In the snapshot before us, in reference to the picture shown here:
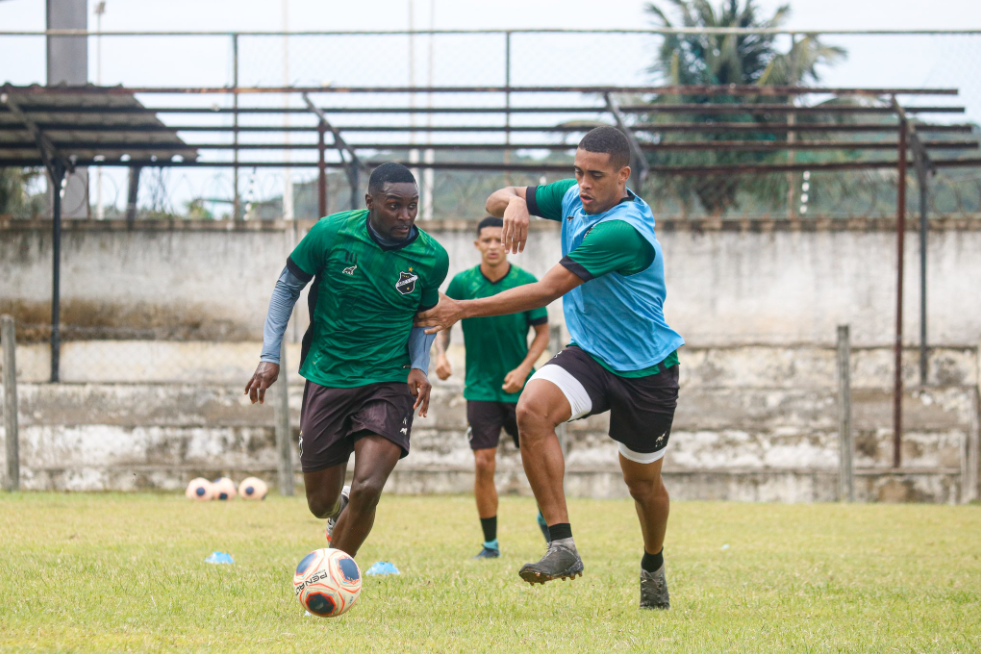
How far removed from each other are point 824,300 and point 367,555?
376 inches

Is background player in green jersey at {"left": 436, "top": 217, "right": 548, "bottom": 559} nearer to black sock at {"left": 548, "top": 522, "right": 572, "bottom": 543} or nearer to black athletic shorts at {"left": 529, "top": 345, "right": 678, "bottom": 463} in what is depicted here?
black athletic shorts at {"left": 529, "top": 345, "right": 678, "bottom": 463}

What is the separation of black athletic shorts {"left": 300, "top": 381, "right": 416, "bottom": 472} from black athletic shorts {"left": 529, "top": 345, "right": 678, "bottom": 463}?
2.63 feet

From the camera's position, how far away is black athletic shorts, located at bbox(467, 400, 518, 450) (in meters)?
8.20

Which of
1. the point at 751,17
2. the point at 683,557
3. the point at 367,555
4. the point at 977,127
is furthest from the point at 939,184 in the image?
the point at 751,17

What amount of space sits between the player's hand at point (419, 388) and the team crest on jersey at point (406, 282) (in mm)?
423

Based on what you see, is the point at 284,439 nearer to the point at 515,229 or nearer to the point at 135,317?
the point at 135,317

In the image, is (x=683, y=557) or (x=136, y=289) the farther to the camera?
(x=136, y=289)

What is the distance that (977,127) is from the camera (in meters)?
15.1

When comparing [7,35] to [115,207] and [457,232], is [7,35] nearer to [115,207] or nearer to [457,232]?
[115,207]

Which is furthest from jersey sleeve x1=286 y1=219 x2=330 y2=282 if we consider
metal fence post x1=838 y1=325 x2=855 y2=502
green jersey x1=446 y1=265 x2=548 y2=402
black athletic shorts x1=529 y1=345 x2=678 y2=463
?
metal fence post x1=838 y1=325 x2=855 y2=502

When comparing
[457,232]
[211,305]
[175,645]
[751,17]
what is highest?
[751,17]

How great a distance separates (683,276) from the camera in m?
15.1

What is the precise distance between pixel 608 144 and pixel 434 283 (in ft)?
4.05

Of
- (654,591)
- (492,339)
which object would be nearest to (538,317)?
(492,339)
